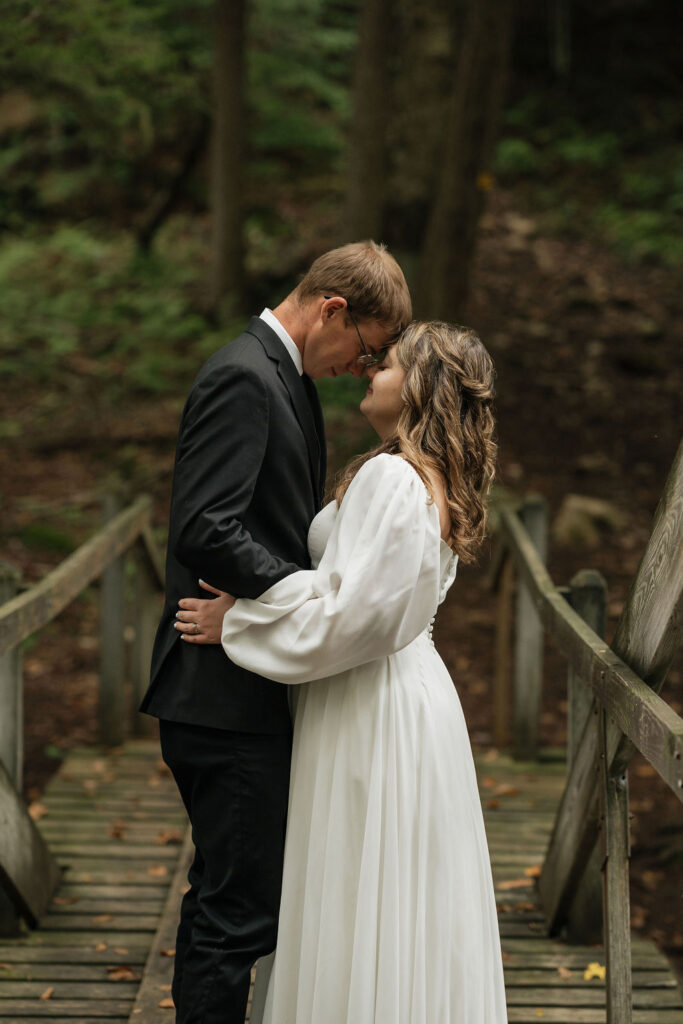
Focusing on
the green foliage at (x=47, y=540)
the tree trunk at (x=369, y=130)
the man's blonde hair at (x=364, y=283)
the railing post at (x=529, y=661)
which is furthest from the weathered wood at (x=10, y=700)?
the tree trunk at (x=369, y=130)

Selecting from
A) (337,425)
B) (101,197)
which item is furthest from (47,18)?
(101,197)

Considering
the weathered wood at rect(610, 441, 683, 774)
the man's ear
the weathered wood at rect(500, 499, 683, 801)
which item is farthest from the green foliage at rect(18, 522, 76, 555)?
the weathered wood at rect(610, 441, 683, 774)

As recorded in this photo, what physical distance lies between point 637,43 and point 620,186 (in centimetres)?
380

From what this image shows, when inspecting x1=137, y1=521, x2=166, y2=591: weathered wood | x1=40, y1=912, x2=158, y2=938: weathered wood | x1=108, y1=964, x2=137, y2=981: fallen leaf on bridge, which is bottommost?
x1=40, y1=912, x2=158, y2=938: weathered wood

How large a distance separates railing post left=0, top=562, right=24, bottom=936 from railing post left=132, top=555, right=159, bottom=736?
8.01 ft

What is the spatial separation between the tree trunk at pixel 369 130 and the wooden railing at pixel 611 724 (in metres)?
6.50

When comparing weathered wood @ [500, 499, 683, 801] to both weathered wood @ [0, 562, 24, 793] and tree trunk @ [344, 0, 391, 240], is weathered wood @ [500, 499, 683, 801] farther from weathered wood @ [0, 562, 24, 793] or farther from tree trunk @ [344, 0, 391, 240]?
tree trunk @ [344, 0, 391, 240]

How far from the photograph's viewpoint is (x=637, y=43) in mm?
19266

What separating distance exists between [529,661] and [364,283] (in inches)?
134

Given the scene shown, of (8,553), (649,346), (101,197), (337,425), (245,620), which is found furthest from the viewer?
(101,197)

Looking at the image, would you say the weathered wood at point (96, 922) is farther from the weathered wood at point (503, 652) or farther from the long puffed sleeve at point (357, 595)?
the weathered wood at point (503, 652)

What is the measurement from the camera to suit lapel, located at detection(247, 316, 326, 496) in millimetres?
2885

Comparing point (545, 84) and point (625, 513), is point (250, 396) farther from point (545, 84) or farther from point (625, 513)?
point (545, 84)

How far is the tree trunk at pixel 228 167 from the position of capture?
12.4 metres
